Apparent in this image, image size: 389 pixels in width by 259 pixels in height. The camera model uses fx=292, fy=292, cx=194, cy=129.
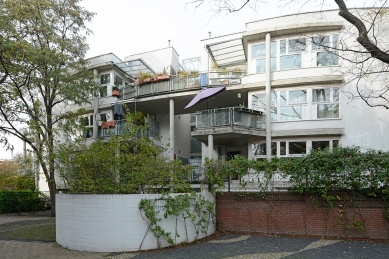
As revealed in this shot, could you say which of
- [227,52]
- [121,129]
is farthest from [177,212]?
[227,52]

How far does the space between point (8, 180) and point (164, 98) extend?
17299mm

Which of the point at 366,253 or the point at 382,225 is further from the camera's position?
the point at 382,225

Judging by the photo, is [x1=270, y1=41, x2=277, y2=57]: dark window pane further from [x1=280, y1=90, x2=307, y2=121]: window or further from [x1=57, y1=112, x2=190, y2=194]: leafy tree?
[x1=57, y1=112, x2=190, y2=194]: leafy tree

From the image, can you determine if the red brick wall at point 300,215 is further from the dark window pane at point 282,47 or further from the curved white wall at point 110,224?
the dark window pane at point 282,47

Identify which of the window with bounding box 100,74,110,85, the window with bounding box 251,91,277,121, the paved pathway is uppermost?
the window with bounding box 100,74,110,85

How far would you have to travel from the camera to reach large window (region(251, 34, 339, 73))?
45.1ft

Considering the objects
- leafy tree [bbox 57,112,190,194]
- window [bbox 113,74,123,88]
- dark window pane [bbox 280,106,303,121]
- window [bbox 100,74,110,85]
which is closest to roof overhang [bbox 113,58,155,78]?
window [bbox 113,74,123,88]

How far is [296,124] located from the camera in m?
13.8

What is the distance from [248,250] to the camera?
737cm

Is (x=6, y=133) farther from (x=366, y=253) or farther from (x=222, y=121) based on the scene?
(x=366, y=253)

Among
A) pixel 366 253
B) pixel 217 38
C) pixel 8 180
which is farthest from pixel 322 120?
pixel 8 180

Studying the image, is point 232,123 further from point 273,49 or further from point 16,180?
point 16,180

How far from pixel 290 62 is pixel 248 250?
32.8 ft

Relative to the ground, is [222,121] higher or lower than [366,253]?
higher
